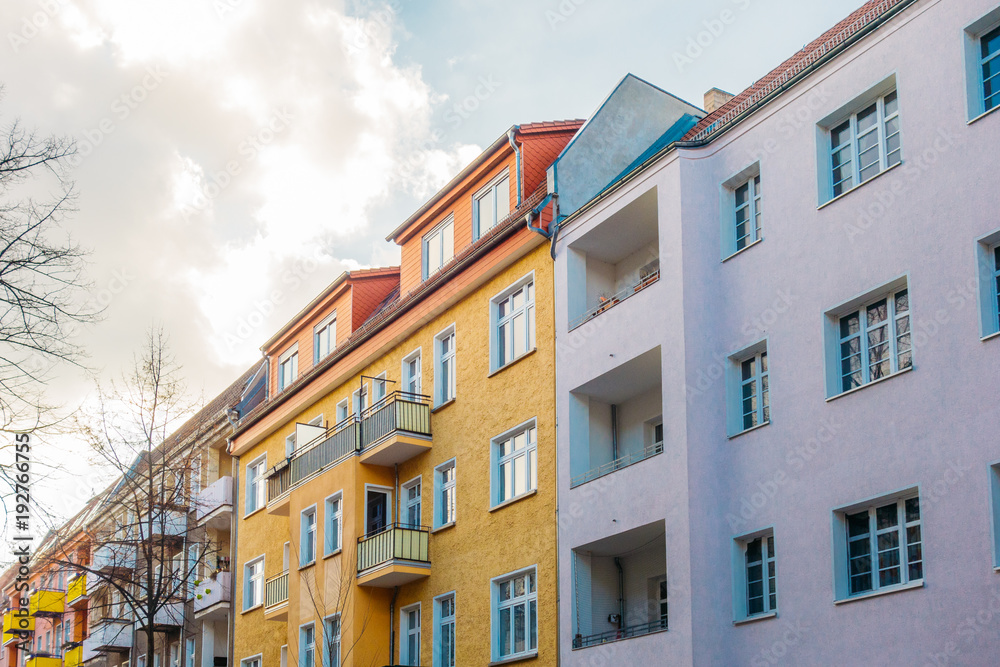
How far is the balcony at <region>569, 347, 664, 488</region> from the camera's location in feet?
73.0

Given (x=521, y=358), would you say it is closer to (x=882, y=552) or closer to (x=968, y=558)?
(x=882, y=552)

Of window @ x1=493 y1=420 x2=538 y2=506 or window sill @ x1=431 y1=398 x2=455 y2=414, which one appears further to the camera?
window sill @ x1=431 y1=398 x2=455 y2=414

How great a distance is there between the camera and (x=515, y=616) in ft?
76.8

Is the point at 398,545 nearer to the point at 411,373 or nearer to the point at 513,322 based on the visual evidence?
the point at 411,373

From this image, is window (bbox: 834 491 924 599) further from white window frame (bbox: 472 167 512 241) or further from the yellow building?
white window frame (bbox: 472 167 512 241)

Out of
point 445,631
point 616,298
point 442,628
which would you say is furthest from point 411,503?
point 616,298

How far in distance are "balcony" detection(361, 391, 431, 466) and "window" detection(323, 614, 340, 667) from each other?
369 centimetres

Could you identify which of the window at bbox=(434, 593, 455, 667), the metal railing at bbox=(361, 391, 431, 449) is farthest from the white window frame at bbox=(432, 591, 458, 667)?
the metal railing at bbox=(361, 391, 431, 449)

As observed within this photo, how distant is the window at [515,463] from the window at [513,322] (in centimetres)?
155

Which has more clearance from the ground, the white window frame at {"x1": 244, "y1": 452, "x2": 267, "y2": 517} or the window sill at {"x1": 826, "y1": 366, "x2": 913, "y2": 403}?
the white window frame at {"x1": 244, "y1": 452, "x2": 267, "y2": 517}

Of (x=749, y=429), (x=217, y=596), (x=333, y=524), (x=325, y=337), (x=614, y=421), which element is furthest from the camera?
(x=217, y=596)

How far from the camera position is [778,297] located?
18859 mm

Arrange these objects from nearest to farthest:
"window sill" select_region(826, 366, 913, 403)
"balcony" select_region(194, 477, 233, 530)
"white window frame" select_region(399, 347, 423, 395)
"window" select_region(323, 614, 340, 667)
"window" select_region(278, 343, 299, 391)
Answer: "window sill" select_region(826, 366, 913, 403) → "window" select_region(323, 614, 340, 667) → "white window frame" select_region(399, 347, 423, 395) → "window" select_region(278, 343, 299, 391) → "balcony" select_region(194, 477, 233, 530)

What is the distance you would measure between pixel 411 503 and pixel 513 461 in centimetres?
453
